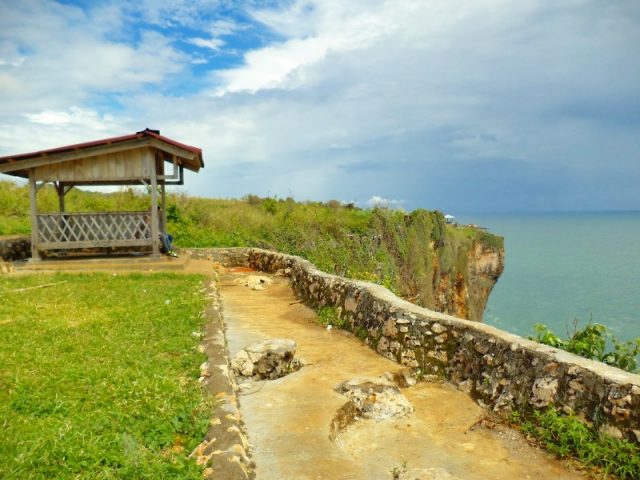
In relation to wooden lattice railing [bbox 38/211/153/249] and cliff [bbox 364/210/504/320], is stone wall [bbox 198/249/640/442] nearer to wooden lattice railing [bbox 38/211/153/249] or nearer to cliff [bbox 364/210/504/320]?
cliff [bbox 364/210/504/320]

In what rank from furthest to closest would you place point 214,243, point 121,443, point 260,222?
point 260,222, point 214,243, point 121,443

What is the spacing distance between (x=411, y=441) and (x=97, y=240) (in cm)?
1291

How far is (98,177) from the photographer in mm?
14555

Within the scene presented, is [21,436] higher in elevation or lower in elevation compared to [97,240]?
lower

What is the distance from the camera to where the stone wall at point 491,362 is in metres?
3.89

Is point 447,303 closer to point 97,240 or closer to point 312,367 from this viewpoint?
point 97,240

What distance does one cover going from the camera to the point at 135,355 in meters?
5.69

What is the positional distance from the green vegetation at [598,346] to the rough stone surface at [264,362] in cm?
302

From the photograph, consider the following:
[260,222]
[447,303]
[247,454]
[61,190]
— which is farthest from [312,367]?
[447,303]

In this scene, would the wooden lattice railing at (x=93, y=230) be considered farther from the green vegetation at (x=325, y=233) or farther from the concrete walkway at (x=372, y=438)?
the concrete walkway at (x=372, y=438)

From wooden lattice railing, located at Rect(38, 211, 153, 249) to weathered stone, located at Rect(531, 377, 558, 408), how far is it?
41.8 feet

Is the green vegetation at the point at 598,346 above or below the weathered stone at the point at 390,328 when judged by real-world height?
above

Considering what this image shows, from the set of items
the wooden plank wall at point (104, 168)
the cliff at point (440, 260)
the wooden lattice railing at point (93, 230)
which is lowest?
the cliff at point (440, 260)

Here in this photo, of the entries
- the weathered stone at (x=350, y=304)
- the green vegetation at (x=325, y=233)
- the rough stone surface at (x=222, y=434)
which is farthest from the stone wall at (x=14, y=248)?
the rough stone surface at (x=222, y=434)
